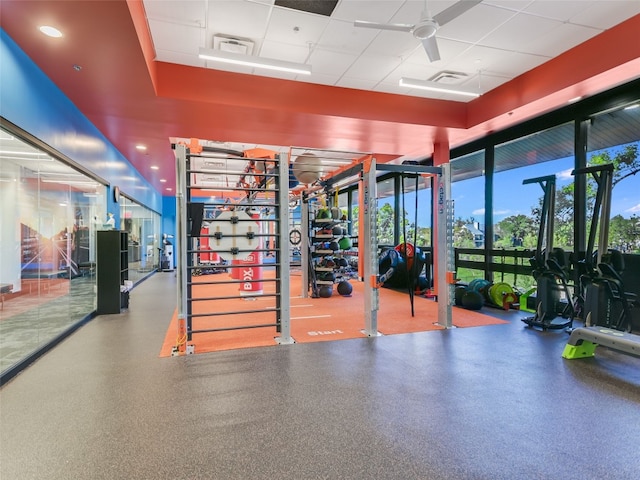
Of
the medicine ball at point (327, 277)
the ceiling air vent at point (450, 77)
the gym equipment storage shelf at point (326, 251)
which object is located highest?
the ceiling air vent at point (450, 77)

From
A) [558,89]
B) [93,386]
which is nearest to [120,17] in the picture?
[93,386]

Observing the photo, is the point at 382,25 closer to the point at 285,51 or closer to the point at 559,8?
the point at 285,51

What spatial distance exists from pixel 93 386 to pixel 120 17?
11.1 feet

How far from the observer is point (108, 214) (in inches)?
273

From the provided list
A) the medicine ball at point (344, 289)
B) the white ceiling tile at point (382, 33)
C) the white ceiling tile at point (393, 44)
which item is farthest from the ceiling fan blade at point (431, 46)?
the medicine ball at point (344, 289)

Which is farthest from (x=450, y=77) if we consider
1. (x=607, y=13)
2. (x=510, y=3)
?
(x=607, y=13)

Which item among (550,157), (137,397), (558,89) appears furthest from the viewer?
(550,157)

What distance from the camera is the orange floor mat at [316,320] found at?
15.1 feet

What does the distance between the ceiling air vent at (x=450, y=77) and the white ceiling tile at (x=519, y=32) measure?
85cm

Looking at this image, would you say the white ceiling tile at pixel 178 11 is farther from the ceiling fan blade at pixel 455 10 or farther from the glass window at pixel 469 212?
the glass window at pixel 469 212

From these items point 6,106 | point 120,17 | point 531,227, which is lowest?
point 531,227

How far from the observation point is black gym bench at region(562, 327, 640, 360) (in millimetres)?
3385

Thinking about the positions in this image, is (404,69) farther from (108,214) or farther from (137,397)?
(108,214)

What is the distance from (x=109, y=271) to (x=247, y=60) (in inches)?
172
